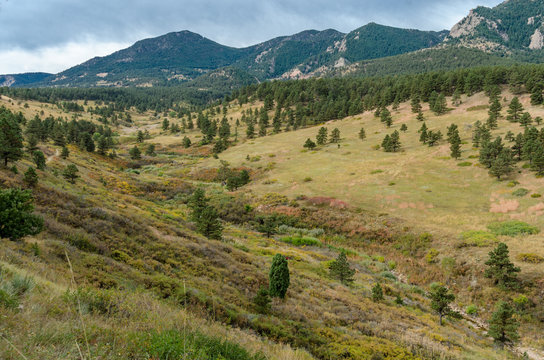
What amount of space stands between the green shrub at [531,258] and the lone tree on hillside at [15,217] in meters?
35.5

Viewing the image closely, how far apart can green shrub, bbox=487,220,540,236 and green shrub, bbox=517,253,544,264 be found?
512cm

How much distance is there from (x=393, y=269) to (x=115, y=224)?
2700 centimetres

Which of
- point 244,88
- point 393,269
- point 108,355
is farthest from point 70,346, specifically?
point 244,88

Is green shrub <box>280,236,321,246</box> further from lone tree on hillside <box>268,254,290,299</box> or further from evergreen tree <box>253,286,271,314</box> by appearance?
evergreen tree <box>253,286,271,314</box>

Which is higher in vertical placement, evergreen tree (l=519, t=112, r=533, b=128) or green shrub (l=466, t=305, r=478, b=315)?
evergreen tree (l=519, t=112, r=533, b=128)

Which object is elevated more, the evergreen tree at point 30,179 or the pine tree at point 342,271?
the evergreen tree at point 30,179

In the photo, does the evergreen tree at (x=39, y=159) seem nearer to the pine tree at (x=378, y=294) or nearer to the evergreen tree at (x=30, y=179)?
the evergreen tree at (x=30, y=179)

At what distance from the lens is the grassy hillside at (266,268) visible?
512cm

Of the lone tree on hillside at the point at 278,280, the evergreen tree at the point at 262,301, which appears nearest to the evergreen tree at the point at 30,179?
the lone tree on hillside at the point at 278,280

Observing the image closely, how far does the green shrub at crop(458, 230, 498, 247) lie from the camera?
26.8m

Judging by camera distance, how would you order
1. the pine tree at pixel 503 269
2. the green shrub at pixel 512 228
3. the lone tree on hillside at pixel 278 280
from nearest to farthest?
A: the lone tree on hillside at pixel 278 280 < the pine tree at pixel 503 269 < the green shrub at pixel 512 228

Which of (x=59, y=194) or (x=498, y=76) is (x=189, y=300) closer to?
(x=59, y=194)

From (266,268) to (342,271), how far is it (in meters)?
6.32

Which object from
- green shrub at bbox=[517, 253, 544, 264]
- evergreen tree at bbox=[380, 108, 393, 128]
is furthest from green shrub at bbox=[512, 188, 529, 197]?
evergreen tree at bbox=[380, 108, 393, 128]
